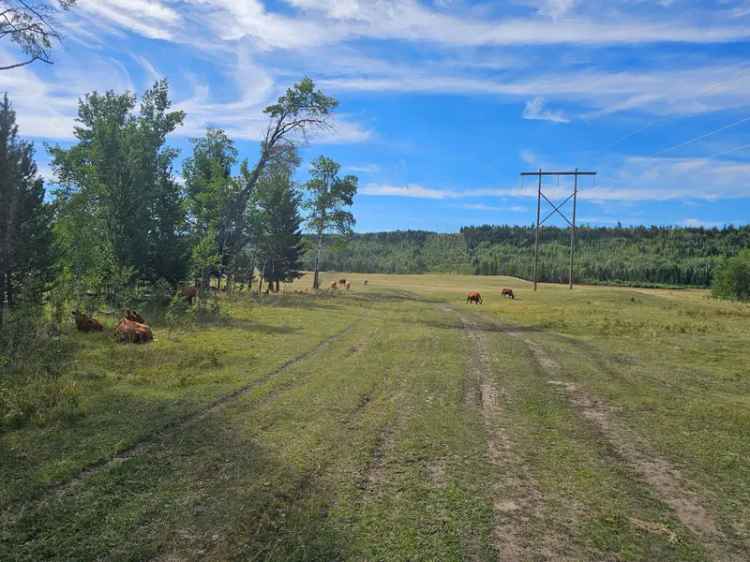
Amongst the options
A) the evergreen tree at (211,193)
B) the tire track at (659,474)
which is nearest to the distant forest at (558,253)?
the evergreen tree at (211,193)

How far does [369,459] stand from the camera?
246 inches

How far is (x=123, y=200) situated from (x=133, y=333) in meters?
11.1

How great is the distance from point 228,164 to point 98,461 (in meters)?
33.8

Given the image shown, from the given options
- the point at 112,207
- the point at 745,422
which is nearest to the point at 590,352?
the point at 745,422

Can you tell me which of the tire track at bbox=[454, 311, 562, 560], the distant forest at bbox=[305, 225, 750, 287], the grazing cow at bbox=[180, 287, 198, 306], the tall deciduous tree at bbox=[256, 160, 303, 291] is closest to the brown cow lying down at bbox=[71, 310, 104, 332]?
the grazing cow at bbox=[180, 287, 198, 306]

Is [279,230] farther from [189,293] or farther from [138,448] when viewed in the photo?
[138,448]

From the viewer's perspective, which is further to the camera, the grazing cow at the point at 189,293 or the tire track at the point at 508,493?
the grazing cow at the point at 189,293

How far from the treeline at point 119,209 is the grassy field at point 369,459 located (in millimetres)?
6593

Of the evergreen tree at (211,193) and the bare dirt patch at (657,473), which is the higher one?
the evergreen tree at (211,193)

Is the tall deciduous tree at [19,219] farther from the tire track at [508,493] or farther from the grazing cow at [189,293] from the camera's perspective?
the tire track at [508,493]

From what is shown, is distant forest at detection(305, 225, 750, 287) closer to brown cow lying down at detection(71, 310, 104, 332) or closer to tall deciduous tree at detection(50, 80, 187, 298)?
tall deciduous tree at detection(50, 80, 187, 298)

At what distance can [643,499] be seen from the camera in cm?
531

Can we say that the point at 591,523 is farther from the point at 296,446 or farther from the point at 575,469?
the point at 296,446

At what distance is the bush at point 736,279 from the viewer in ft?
209
